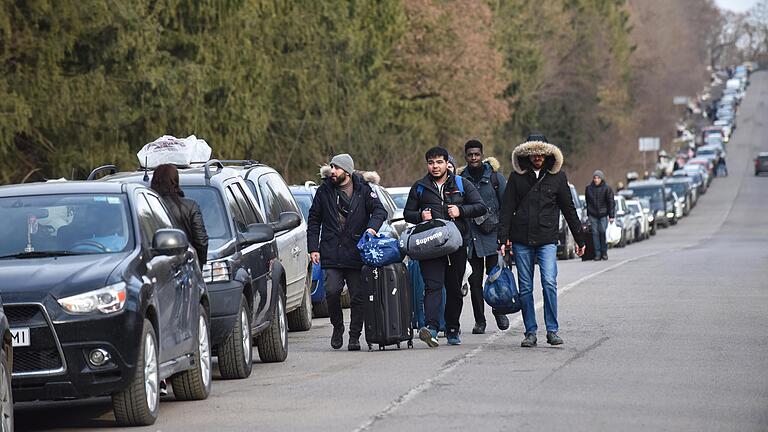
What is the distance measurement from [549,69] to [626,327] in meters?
82.3

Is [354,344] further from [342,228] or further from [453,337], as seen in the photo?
[342,228]

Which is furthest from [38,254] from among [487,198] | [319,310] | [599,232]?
[599,232]

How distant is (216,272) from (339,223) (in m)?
2.53

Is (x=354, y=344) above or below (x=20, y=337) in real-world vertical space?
below

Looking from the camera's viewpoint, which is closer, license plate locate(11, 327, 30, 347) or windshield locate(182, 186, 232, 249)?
license plate locate(11, 327, 30, 347)

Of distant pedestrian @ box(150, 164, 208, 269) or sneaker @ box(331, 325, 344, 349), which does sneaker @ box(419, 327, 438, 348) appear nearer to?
sneaker @ box(331, 325, 344, 349)

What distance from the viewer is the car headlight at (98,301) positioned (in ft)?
35.2

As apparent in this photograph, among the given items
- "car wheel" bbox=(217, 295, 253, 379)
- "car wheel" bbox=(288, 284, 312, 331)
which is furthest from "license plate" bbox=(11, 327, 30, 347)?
"car wheel" bbox=(288, 284, 312, 331)

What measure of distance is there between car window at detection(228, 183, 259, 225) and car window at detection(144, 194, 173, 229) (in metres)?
2.78

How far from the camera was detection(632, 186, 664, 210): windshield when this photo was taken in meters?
72.2

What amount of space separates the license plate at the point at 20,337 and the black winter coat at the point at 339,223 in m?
5.78

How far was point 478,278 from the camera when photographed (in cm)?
1736

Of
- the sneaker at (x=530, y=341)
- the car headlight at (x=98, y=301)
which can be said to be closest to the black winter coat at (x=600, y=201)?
the sneaker at (x=530, y=341)

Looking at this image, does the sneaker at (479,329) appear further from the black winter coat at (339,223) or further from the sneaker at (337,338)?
the black winter coat at (339,223)
